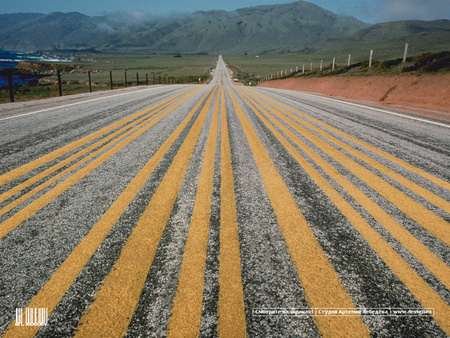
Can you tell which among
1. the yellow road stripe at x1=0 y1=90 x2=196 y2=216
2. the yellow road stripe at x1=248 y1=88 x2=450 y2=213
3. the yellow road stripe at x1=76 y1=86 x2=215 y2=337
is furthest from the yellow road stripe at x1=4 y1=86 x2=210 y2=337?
the yellow road stripe at x1=248 y1=88 x2=450 y2=213

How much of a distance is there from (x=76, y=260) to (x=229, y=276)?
3.16 ft

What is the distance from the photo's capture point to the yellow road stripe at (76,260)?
137 centimetres

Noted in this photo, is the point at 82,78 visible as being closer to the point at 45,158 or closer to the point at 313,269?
the point at 45,158

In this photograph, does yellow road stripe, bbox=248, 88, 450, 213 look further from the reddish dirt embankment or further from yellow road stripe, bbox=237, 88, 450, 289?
the reddish dirt embankment

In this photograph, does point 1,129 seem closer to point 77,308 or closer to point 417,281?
point 77,308

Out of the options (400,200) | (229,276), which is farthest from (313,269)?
(400,200)

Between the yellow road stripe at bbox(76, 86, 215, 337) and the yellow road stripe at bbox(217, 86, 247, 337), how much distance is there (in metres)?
0.44

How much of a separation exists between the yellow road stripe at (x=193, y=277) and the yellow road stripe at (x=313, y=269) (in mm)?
576

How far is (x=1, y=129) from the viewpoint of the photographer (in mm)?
4992

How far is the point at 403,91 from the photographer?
11.9 meters

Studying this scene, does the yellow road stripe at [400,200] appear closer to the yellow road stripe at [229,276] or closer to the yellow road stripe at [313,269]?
the yellow road stripe at [313,269]

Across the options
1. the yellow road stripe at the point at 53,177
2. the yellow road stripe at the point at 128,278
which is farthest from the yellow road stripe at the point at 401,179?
the yellow road stripe at the point at 53,177

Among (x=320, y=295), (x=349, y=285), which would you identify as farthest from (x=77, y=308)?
(x=349, y=285)

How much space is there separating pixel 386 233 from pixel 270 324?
1221 mm
